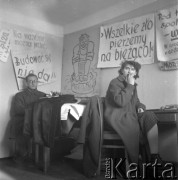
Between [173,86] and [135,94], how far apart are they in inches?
4.4

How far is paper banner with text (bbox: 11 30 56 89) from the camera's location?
2.43ft

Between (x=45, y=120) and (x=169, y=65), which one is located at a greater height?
(x=169, y=65)

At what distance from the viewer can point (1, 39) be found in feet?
2.43

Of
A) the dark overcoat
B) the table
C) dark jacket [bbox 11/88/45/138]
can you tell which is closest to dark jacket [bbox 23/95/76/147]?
dark jacket [bbox 11/88/45/138]

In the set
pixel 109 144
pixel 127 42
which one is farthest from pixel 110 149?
pixel 127 42

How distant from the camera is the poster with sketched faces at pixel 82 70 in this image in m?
0.72

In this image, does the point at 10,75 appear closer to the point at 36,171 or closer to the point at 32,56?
the point at 32,56

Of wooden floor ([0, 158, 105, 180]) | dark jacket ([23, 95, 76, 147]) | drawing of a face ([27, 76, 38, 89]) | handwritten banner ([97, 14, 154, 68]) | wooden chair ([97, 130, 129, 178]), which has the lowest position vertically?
wooden floor ([0, 158, 105, 180])

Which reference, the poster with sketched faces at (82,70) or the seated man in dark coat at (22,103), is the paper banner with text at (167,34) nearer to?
the poster with sketched faces at (82,70)

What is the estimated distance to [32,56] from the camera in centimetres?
76

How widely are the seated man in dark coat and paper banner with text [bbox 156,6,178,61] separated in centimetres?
38

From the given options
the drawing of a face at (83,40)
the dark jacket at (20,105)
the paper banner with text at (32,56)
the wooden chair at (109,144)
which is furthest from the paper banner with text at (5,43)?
the wooden chair at (109,144)

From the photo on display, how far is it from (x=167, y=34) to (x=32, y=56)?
42cm

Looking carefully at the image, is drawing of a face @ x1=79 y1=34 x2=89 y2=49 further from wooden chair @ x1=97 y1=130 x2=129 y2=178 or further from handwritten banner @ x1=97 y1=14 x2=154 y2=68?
wooden chair @ x1=97 y1=130 x2=129 y2=178
